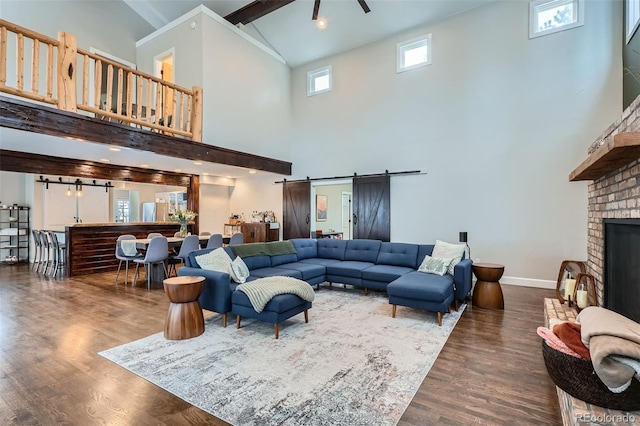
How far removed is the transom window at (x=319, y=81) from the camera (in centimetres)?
805

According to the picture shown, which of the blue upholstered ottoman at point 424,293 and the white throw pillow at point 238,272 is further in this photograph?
the white throw pillow at point 238,272

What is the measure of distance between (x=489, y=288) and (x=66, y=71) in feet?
21.7

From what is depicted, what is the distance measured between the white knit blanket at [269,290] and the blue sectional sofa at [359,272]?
34 centimetres

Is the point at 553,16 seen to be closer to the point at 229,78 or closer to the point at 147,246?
the point at 229,78

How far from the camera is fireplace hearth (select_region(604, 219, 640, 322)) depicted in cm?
237

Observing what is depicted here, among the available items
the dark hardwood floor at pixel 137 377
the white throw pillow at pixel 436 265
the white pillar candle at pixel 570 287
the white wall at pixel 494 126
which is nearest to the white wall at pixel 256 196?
the white wall at pixel 494 126

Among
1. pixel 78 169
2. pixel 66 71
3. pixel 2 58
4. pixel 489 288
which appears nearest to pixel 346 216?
pixel 489 288

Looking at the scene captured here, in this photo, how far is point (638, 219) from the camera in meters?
2.25


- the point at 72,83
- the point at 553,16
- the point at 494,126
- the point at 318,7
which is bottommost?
the point at 494,126

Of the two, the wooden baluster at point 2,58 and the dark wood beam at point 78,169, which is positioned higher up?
the wooden baluster at point 2,58

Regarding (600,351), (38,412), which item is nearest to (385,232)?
(600,351)

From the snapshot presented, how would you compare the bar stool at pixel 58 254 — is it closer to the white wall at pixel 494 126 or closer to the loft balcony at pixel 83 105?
the loft balcony at pixel 83 105

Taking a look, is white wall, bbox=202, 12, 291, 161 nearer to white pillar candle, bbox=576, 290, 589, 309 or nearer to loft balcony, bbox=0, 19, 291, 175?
loft balcony, bbox=0, 19, 291, 175

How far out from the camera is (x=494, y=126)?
19.2 ft
